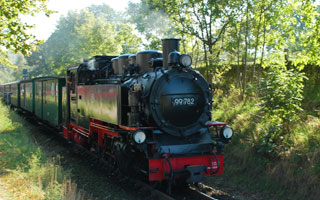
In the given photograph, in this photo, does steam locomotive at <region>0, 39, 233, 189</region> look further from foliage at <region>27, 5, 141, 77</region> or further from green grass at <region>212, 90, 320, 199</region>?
foliage at <region>27, 5, 141, 77</region>

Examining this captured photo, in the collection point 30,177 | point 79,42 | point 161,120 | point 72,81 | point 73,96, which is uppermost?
point 79,42

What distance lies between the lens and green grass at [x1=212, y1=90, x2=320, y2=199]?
6352 millimetres

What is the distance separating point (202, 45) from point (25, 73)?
42.3 ft

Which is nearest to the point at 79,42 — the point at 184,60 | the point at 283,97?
the point at 184,60

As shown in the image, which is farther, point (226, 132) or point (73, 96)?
point (73, 96)

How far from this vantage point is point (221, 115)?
1147 cm

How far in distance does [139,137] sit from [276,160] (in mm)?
3464

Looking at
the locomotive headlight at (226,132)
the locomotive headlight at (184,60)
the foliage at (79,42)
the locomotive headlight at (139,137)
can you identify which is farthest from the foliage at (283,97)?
the foliage at (79,42)

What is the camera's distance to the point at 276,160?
7305mm

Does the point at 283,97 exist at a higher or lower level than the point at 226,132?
higher

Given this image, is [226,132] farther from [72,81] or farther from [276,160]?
[72,81]

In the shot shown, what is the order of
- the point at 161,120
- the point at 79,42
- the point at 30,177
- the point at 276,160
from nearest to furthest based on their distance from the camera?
the point at 161,120, the point at 30,177, the point at 276,160, the point at 79,42

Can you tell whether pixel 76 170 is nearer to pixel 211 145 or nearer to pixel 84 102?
pixel 84 102

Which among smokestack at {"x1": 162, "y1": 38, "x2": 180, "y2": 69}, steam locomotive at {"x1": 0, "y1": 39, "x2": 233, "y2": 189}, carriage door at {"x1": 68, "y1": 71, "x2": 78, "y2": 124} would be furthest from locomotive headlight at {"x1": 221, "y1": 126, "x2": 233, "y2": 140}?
carriage door at {"x1": 68, "y1": 71, "x2": 78, "y2": 124}
